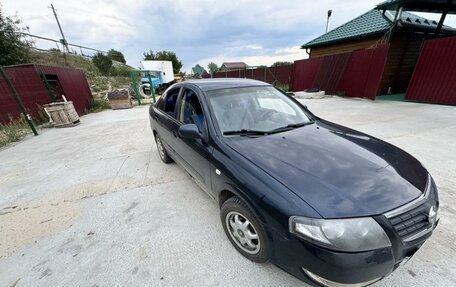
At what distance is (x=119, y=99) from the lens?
12.3m

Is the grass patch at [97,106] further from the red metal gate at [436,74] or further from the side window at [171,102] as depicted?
the red metal gate at [436,74]

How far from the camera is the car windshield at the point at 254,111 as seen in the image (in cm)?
215

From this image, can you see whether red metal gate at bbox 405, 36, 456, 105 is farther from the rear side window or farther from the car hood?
the rear side window

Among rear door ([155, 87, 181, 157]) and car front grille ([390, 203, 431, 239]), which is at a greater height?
rear door ([155, 87, 181, 157])

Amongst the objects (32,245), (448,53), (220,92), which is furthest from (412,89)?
(32,245)

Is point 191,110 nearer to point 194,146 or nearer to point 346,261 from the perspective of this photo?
point 194,146

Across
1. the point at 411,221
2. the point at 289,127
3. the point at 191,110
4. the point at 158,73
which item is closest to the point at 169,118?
the point at 191,110

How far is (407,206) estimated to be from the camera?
4.27 feet

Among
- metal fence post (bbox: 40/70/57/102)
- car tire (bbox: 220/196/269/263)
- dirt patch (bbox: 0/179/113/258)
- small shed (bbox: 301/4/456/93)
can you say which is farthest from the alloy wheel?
small shed (bbox: 301/4/456/93)

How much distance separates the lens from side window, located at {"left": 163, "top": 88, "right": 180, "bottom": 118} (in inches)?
121

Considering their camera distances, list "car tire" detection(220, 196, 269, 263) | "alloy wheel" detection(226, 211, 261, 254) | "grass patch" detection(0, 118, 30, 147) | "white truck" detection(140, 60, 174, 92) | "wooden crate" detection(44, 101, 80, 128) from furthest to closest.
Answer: "white truck" detection(140, 60, 174, 92)
"wooden crate" detection(44, 101, 80, 128)
"grass patch" detection(0, 118, 30, 147)
"alloy wheel" detection(226, 211, 261, 254)
"car tire" detection(220, 196, 269, 263)

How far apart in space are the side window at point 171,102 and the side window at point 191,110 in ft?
0.93

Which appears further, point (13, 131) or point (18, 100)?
point (18, 100)

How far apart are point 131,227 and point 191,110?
5.18 ft
